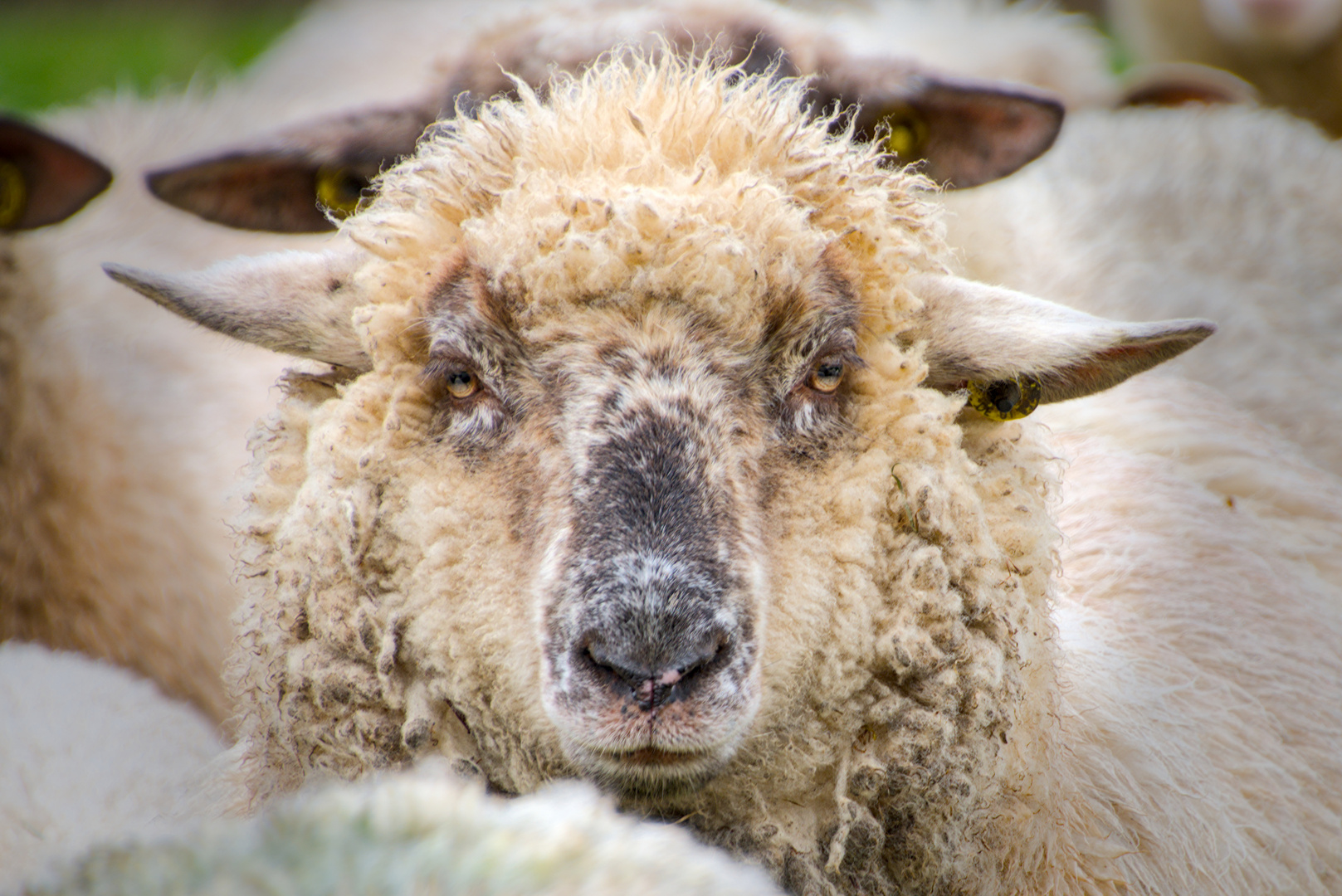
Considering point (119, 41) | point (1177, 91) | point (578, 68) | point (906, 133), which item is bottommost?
point (119, 41)

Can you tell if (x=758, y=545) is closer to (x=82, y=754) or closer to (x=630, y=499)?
(x=630, y=499)

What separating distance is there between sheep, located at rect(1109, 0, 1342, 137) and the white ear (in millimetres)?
4569

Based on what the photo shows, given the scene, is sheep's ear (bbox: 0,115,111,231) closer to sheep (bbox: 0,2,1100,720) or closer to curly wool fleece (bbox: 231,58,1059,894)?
sheep (bbox: 0,2,1100,720)

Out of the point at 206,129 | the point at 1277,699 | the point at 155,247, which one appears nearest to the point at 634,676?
the point at 1277,699

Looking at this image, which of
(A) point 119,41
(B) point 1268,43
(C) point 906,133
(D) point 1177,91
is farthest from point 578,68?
(A) point 119,41

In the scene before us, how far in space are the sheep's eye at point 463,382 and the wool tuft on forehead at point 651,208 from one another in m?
0.13

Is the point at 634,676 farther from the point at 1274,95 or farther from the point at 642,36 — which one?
the point at 1274,95

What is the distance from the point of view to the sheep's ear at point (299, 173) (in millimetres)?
3379

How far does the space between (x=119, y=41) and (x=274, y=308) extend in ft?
27.6

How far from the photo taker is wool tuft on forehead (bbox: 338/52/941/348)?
6.09 feet

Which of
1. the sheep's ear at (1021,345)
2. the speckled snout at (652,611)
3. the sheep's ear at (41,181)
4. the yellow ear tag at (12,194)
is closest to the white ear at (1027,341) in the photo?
the sheep's ear at (1021,345)

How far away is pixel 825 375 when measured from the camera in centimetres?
193

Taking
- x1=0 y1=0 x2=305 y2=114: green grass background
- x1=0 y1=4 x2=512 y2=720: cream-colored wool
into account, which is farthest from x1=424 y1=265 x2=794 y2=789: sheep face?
x1=0 y1=0 x2=305 y2=114: green grass background

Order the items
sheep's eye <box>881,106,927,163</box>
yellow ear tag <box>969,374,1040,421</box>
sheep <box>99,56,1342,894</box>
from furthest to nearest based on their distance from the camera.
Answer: sheep's eye <box>881,106,927,163</box>, yellow ear tag <box>969,374,1040,421</box>, sheep <box>99,56,1342,894</box>
